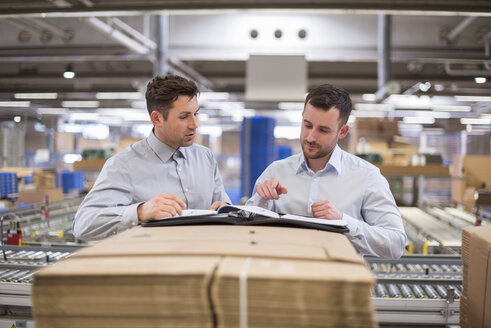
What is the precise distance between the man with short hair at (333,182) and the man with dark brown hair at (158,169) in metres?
0.38

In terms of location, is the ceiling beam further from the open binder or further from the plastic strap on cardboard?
the plastic strap on cardboard

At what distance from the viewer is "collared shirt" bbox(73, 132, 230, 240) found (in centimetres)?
182

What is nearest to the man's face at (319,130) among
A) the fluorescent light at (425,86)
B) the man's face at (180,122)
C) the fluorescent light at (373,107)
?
the man's face at (180,122)

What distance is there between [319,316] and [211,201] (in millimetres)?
1480

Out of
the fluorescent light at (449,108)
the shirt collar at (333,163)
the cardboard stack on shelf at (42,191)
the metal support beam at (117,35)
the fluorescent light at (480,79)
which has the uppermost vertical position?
the metal support beam at (117,35)

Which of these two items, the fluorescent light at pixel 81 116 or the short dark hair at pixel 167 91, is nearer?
the short dark hair at pixel 167 91

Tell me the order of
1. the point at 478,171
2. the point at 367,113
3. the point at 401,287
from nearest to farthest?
the point at 401,287, the point at 478,171, the point at 367,113

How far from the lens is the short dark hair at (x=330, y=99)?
6.23 feet

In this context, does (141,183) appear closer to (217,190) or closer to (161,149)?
(161,149)

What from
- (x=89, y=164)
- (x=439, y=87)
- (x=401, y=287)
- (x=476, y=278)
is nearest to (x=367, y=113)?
(x=439, y=87)

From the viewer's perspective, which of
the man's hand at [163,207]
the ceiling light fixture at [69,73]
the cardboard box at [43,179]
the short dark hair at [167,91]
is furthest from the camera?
the ceiling light fixture at [69,73]

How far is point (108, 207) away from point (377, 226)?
1.19 m

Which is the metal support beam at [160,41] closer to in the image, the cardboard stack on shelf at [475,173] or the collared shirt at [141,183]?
the collared shirt at [141,183]

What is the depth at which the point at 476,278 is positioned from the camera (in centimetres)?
150
